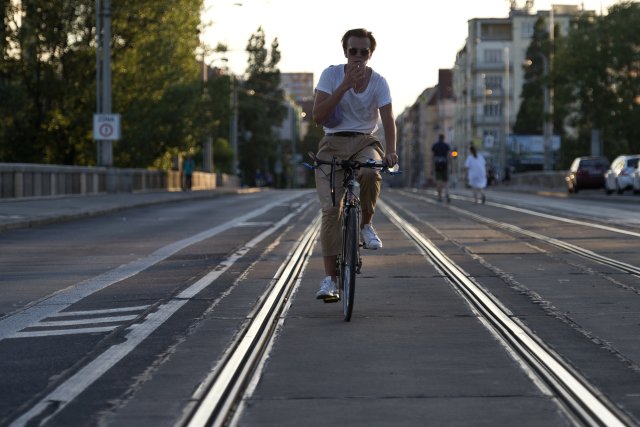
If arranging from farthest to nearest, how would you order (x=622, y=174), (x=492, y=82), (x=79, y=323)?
(x=492, y=82), (x=622, y=174), (x=79, y=323)

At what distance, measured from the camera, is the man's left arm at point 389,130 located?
868cm

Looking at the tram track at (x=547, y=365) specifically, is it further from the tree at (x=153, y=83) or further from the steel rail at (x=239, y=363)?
the tree at (x=153, y=83)

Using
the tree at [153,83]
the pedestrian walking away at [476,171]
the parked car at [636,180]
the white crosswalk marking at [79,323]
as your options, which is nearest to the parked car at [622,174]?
the parked car at [636,180]

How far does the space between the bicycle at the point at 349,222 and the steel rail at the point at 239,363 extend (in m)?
0.51

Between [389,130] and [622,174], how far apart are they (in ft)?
138

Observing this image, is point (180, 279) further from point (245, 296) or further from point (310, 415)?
point (310, 415)

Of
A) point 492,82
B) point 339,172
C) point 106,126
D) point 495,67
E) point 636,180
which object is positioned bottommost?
point 636,180

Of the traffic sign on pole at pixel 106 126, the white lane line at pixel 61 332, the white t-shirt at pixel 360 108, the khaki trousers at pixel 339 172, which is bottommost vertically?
the white lane line at pixel 61 332

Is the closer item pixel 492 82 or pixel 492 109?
pixel 492 82

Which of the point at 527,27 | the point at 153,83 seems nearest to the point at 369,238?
the point at 153,83

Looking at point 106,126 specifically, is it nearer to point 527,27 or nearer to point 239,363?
Answer: point 239,363

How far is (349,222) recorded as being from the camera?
8.56 m

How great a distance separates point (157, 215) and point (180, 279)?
18061mm

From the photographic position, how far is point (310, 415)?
5402 millimetres
